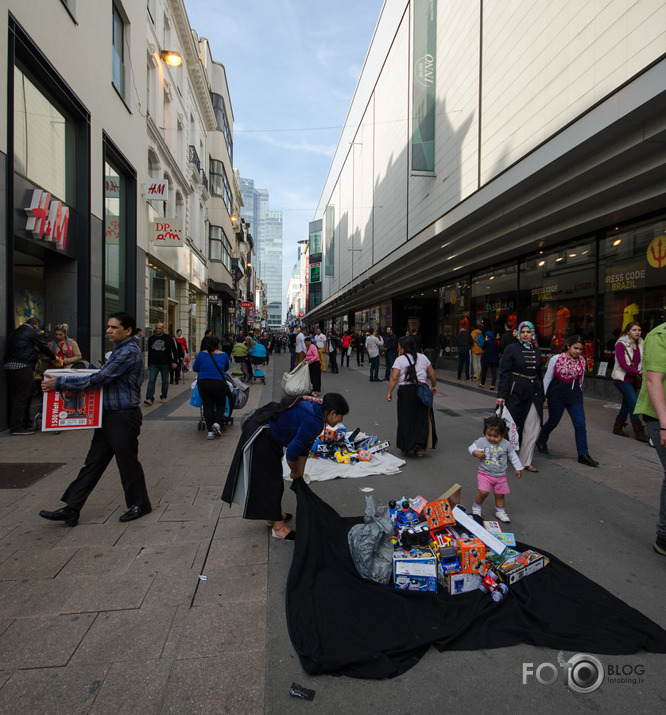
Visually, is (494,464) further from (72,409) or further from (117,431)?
(72,409)

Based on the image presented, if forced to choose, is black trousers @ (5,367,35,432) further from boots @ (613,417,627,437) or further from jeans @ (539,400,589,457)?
boots @ (613,417,627,437)

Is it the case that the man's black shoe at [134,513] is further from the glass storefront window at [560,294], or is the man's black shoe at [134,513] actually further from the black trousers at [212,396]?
the glass storefront window at [560,294]

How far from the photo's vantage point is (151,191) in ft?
47.7

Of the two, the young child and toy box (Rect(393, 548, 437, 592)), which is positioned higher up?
the young child

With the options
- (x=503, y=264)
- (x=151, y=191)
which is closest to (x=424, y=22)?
(x=503, y=264)

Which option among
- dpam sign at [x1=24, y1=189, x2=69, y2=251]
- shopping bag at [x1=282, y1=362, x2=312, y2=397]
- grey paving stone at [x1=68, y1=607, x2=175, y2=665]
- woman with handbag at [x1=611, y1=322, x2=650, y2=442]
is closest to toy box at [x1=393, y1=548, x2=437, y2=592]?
grey paving stone at [x1=68, y1=607, x2=175, y2=665]

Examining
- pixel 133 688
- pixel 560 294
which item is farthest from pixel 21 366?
pixel 560 294

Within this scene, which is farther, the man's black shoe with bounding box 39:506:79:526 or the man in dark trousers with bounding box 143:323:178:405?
the man in dark trousers with bounding box 143:323:178:405

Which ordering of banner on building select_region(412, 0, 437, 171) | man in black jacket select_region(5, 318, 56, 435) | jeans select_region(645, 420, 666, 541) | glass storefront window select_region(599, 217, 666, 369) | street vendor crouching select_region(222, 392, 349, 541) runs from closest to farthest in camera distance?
jeans select_region(645, 420, 666, 541) < street vendor crouching select_region(222, 392, 349, 541) < man in black jacket select_region(5, 318, 56, 435) < glass storefront window select_region(599, 217, 666, 369) < banner on building select_region(412, 0, 437, 171)

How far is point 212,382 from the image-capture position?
7.23 meters

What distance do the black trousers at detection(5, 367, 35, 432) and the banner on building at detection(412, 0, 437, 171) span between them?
15.6m

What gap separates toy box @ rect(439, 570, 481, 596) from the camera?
2.93 metres

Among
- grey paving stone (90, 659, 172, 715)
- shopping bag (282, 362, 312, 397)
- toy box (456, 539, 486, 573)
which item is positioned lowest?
grey paving stone (90, 659, 172, 715)

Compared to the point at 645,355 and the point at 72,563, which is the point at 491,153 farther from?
the point at 72,563
